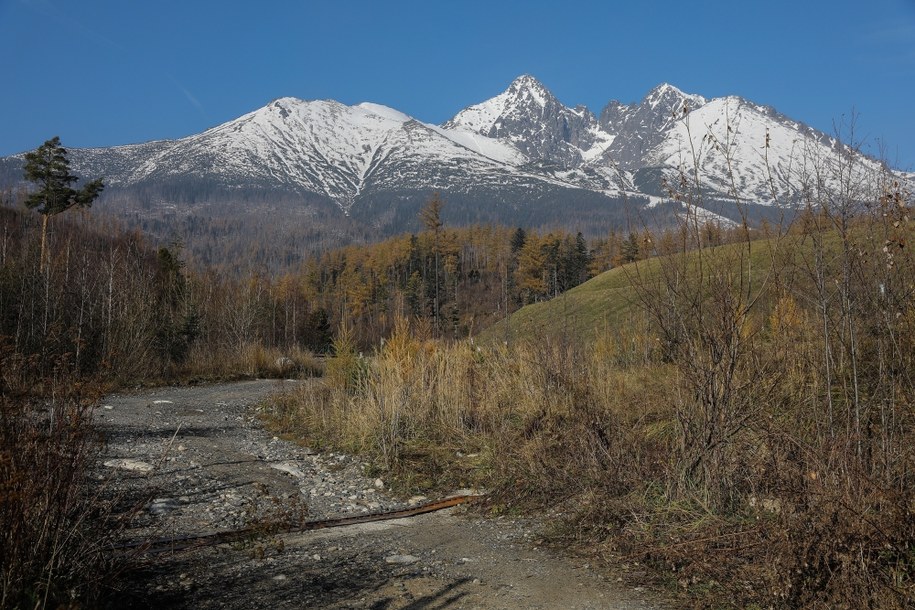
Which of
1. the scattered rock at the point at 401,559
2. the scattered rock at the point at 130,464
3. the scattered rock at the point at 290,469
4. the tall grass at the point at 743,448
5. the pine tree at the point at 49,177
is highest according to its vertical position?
the pine tree at the point at 49,177

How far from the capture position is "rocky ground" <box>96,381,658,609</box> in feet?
12.5

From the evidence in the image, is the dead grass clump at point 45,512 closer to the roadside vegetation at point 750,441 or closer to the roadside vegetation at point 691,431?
the roadside vegetation at point 691,431

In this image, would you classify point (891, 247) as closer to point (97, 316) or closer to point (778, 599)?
point (778, 599)

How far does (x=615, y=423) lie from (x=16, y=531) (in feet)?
15.5

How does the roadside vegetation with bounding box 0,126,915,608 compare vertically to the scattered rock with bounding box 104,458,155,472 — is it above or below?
above

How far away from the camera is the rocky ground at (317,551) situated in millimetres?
3824

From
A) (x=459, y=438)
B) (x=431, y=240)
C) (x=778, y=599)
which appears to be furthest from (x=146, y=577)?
(x=431, y=240)

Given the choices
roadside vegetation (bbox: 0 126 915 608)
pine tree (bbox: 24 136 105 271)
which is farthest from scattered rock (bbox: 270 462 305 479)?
pine tree (bbox: 24 136 105 271)

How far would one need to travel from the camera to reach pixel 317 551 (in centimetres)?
471

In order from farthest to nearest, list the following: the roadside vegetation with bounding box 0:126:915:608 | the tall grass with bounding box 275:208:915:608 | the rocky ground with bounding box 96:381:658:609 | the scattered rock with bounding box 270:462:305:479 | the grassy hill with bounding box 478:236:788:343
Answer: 1. the scattered rock with bounding box 270:462:305:479
2. the grassy hill with bounding box 478:236:788:343
3. the rocky ground with bounding box 96:381:658:609
4. the tall grass with bounding box 275:208:915:608
5. the roadside vegetation with bounding box 0:126:915:608

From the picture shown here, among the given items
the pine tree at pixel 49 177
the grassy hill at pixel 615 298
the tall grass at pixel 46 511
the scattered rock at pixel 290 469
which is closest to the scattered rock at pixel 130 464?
the scattered rock at pixel 290 469

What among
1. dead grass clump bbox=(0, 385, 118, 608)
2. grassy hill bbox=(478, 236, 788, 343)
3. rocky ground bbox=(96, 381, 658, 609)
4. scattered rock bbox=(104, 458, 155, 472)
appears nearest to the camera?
dead grass clump bbox=(0, 385, 118, 608)

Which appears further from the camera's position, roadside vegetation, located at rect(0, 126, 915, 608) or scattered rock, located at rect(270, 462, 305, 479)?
scattered rock, located at rect(270, 462, 305, 479)

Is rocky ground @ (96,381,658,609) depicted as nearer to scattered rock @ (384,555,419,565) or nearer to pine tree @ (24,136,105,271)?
scattered rock @ (384,555,419,565)
